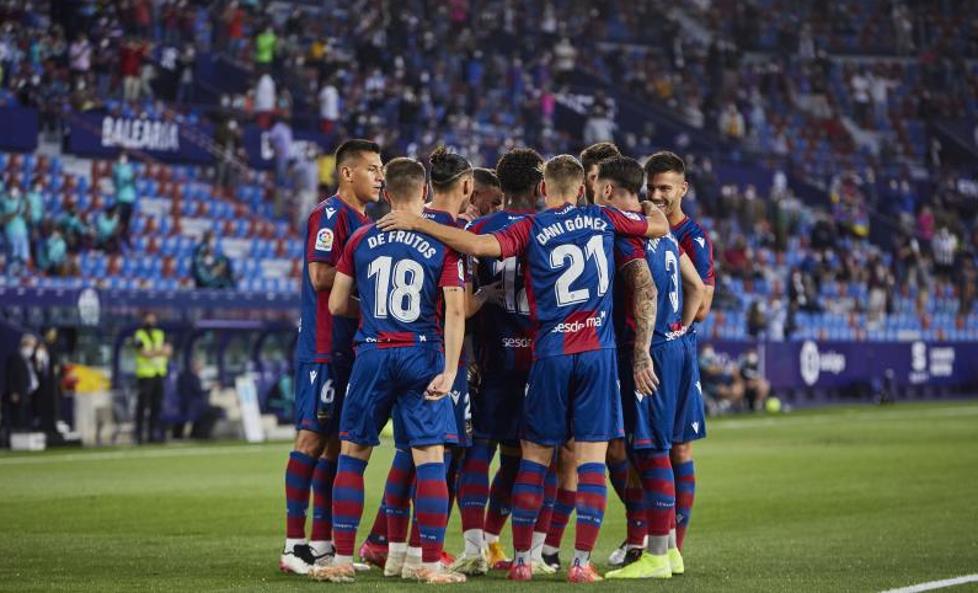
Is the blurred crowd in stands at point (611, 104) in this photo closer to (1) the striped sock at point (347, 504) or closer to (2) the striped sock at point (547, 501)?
(2) the striped sock at point (547, 501)

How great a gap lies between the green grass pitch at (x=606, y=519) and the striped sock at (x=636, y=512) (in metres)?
0.44

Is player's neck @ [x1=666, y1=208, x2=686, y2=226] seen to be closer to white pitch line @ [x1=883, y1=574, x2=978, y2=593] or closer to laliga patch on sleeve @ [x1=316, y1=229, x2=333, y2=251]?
laliga patch on sleeve @ [x1=316, y1=229, x2=333, y2=251]

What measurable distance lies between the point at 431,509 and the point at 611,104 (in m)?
34.6

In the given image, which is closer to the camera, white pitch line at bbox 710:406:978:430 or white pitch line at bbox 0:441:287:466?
white pitch line at bbox 0:441:287:466

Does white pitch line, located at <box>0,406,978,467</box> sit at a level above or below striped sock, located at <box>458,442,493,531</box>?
below

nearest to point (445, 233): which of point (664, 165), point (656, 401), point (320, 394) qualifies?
point (320, 394)

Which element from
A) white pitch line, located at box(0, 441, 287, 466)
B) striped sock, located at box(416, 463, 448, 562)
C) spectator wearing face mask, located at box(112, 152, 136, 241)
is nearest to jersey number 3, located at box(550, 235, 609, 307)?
striped sock, located at box(416, 463, 448, 562)

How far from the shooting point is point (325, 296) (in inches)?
388

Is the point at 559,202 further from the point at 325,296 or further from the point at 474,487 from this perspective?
the point at 474,487

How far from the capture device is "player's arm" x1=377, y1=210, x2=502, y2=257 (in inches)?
360

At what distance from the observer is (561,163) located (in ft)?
31.2

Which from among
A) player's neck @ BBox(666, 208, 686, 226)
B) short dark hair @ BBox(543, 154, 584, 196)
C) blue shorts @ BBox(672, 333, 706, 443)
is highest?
short dark hair @ BBox(543, 154, 584, 196)

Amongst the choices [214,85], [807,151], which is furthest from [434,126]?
[807,151]

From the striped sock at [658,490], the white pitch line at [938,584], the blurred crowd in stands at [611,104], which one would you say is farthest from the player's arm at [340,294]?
the blurred crowd in stands at [611,104]
